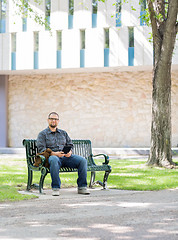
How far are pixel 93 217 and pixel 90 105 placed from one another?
20.9 m

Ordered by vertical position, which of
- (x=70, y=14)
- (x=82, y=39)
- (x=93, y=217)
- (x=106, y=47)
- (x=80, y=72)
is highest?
(x=70, y=14)

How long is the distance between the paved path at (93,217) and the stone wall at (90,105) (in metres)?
18.0

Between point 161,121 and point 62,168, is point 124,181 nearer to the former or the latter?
point 62,168

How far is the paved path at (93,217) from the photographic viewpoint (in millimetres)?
4461

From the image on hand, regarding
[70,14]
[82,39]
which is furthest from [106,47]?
[70,14]

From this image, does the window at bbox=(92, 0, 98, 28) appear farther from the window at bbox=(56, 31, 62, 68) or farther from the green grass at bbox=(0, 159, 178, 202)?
the green grass at bbox=(0, 159, 178, 202)

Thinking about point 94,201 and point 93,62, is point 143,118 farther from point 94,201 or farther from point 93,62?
point 94,201

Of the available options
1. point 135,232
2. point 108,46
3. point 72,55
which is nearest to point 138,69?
point 108,46

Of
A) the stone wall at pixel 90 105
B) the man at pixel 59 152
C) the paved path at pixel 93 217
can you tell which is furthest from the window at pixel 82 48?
the paved path at pixel 93 217

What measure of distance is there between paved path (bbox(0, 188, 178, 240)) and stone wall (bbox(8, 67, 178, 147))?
58.9 ft

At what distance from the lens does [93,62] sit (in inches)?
942

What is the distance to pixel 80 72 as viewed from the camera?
86.0 ft

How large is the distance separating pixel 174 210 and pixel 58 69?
19.6 metres

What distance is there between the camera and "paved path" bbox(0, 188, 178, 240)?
446 cm
